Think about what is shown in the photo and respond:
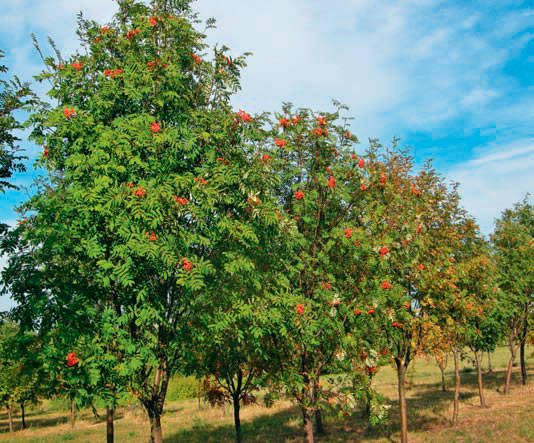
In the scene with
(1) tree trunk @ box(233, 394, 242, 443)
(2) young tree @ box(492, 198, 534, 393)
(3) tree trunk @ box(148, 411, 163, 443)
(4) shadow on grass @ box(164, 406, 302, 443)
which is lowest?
(4) shadow on grass @ box(164, 406, 302, 443)

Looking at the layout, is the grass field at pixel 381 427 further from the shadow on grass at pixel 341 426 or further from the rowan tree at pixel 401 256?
the rowan tree at pixel 401 256

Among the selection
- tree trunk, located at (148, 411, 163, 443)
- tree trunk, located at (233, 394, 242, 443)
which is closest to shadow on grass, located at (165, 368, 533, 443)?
tree trunk, located at (233, 394, 242, 443)

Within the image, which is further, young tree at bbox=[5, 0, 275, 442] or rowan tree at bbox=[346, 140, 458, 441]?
rowan tree at bbox=[346, 140, 458, 441]

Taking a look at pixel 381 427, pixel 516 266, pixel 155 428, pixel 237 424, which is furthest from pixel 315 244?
pixel 516 266

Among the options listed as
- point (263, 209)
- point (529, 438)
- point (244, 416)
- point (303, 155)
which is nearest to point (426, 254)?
point (303, 155)

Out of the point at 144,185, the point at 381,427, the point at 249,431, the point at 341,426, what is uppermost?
the point at 144,185

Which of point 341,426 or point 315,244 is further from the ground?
point 315,244

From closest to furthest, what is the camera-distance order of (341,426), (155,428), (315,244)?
(155,428) < (315,244) < (341,426)

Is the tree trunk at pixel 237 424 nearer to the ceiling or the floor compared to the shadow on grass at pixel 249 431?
nearer to the ceiling

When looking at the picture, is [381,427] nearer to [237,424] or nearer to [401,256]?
[237,424]

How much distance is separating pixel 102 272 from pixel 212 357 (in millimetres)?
9600

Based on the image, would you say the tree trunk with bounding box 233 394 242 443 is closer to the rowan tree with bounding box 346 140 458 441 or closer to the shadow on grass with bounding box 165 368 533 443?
the shadow on grass with bounding box 165 368 533 443

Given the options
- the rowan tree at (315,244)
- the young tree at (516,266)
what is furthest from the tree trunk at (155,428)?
the young tree at (516,266)

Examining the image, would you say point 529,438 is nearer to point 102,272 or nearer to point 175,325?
point 175,325
